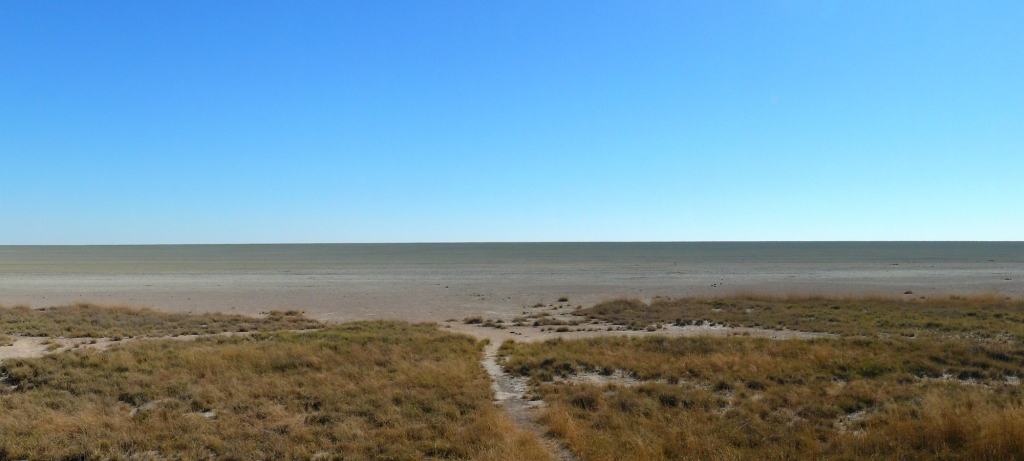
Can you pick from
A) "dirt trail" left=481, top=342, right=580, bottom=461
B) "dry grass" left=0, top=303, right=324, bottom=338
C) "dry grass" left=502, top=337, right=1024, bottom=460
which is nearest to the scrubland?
"dry grass" left=502, top=337, right=1024, bottom=460

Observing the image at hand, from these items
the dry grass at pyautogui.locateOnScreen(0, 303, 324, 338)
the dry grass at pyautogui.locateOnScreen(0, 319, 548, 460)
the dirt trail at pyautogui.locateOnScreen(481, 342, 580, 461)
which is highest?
the dry grass at pyautogui.locateOnScreen(0, 319, 548, 460)

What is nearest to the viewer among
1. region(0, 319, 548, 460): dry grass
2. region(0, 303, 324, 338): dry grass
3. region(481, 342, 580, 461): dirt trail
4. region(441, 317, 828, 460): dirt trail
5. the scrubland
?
the scrubland

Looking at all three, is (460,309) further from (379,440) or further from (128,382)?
(379,440)

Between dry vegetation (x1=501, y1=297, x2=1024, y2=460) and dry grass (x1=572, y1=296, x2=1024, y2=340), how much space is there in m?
0.33

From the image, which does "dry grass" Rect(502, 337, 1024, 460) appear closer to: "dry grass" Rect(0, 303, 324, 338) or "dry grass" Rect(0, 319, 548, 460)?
"dry grass" Rect(0, 319, 548, 460)

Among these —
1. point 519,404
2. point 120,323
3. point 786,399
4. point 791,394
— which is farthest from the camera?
point 120,323

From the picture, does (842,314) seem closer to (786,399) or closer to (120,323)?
(786,399)

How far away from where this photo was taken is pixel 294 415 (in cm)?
1070

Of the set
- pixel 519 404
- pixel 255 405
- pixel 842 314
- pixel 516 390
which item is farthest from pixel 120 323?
pixel 842 314

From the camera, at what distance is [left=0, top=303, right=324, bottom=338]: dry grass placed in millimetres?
22125

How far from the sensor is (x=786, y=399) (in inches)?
447

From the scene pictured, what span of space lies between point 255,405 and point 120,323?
1747 cm

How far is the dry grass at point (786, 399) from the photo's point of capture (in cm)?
841

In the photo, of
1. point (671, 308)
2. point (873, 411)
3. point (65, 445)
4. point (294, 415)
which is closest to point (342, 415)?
point (294, 415)
